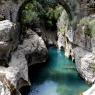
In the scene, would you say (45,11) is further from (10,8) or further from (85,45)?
(85,45)

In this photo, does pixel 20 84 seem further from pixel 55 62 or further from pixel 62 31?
pixel 62 31

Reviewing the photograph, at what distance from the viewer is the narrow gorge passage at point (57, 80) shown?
12797 millimetres

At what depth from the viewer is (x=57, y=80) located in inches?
577

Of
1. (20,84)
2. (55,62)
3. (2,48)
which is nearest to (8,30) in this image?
(2,48)

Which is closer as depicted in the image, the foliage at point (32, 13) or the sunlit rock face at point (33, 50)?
the sunlit rock face at point (33, 50)

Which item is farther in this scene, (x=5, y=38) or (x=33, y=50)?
(x=33, y=50)

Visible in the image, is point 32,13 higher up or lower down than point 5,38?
higher up

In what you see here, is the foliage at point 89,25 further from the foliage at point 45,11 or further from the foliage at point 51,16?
the foliage at point 51,16

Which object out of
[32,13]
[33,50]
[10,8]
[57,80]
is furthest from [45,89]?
[32,13]

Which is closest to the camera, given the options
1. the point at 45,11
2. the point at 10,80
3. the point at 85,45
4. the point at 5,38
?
the point at 10,80

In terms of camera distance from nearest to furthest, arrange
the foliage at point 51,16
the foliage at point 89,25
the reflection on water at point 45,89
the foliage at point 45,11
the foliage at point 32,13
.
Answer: the reflection on water at point 45,89, the foliage at point 89,25, the foliage at point 32,13, the foliage at point 45,11, the foliage at point 51,16

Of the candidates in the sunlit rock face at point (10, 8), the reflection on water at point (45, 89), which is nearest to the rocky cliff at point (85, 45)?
the reflection on water at point (45, 89)

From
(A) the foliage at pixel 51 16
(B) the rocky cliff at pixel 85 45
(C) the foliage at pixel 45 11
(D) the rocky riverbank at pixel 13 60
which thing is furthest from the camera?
(A) the foliage at pixel 51 16

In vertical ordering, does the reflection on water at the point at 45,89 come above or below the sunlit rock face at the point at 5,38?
below
